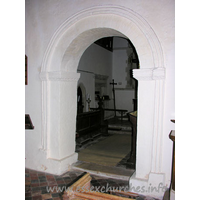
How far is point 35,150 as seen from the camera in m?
4.25

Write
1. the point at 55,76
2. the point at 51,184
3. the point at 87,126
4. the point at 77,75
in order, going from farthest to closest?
the point at 87,126, the point at 77,75, the point at 55,76, the point at 51,184

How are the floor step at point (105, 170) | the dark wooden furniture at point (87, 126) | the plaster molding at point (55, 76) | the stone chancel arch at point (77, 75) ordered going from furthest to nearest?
the dark wooden furniture at point (87, 126) → the plaster molding at point (55, 76) → the floor step at point (105, 170) → the stone chancel arch at point (77, 75)

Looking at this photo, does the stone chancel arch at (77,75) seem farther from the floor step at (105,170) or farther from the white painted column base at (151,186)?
the floor step at (105,170)

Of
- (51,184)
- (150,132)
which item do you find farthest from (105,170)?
(150,132)

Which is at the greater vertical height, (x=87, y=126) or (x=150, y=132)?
(x=150, y=132)

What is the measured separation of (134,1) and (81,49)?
145 cm

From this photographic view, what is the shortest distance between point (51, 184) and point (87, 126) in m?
3.16

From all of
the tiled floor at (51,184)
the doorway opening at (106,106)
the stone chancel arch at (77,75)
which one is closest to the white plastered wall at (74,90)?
the stone chancel arch at (77,75)

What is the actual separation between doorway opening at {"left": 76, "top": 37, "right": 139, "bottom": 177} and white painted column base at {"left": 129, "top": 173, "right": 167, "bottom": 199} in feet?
2.12

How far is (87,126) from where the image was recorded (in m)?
6.64

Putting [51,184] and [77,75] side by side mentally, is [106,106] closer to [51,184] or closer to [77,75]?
[77,75]

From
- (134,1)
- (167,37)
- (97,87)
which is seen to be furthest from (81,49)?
(97,87)

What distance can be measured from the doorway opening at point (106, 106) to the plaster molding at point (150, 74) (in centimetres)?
167

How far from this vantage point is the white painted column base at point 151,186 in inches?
122
